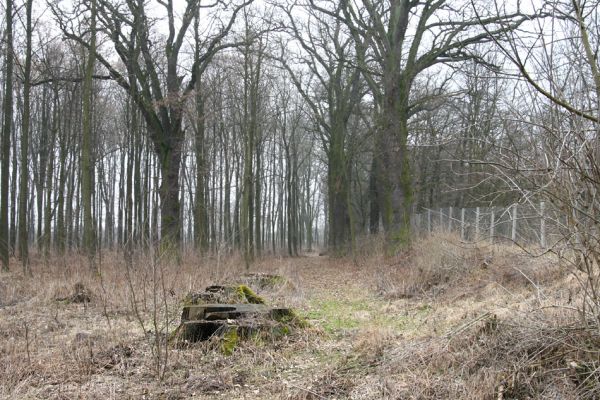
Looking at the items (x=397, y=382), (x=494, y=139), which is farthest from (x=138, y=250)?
(x=494, y=139)

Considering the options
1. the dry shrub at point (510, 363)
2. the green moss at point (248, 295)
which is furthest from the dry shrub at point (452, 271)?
the dry shrub at point (510, 363)

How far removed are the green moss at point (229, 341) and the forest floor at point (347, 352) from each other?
7 centimetres

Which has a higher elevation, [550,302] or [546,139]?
[546,139]

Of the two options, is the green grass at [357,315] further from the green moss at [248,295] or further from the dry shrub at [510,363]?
the dry shrub at [510,363]

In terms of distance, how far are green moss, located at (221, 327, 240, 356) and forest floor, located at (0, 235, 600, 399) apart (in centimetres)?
7

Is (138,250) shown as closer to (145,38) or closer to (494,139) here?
Result: (494,139)

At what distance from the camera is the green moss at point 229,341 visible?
611 cm

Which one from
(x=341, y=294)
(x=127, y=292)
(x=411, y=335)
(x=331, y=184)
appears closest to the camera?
(x=411, y=335)

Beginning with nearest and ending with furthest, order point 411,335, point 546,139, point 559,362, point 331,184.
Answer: point 546,139
point 559,362
point 411,335
point 331,184

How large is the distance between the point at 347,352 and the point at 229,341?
1.43 metres

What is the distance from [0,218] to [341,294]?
397 inches

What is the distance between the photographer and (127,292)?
9.16m

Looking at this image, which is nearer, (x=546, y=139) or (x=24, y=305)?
(x=546, y=139)

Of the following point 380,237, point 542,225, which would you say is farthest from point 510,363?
point 380,237
